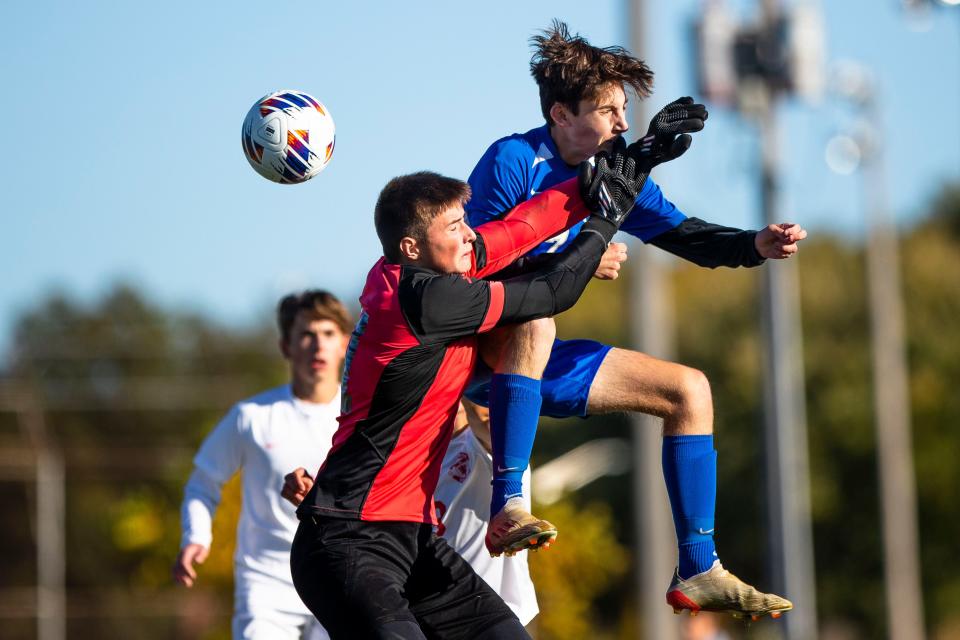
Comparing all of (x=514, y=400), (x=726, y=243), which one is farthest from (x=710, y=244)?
(x=514, y=400)

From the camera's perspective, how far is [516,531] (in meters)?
4.95

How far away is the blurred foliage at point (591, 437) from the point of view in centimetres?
1980

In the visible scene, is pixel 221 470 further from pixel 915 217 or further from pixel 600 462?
pixel 915 217

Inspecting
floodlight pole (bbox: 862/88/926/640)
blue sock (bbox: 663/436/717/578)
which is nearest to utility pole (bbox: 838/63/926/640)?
floodlight pole (bbox: 862/88/926/640)

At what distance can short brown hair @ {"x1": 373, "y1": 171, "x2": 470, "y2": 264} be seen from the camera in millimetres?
4938

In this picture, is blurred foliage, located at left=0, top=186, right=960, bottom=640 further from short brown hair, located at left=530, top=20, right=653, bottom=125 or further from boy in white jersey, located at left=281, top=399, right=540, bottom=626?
short brown hair, located at left=530, top=20, right=653, bottom=125

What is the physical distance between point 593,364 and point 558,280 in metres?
0.55

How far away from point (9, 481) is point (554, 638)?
8068mm

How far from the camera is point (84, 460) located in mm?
21312

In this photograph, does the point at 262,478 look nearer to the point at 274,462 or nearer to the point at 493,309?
the point at 274,462

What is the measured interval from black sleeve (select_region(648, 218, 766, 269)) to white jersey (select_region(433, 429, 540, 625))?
4.19 ft

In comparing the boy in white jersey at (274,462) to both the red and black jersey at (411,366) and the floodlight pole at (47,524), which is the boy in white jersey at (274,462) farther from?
the floodlight pole at (47,524)

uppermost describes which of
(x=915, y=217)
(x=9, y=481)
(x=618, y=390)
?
(x=915, y=217)

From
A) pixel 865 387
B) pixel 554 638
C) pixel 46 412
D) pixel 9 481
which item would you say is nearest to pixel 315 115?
pixel 554 638
